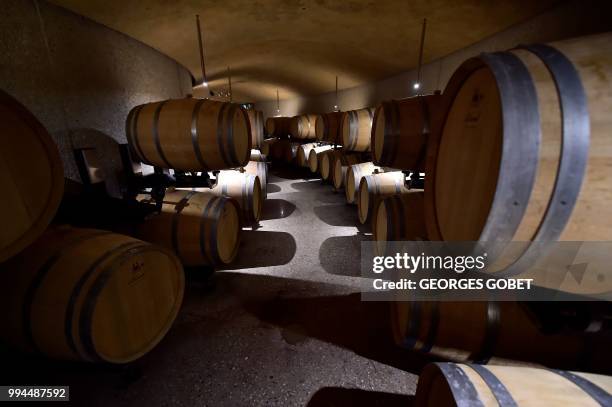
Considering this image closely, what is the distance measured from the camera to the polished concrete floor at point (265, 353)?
1987 mm

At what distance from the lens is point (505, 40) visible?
3.65 m

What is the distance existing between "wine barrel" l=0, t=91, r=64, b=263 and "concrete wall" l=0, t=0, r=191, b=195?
51.9 inches

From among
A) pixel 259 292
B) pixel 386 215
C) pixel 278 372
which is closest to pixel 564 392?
pixel 278 372

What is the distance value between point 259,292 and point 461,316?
2.22m

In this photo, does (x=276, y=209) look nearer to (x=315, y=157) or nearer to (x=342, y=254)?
(x=342, y=254)

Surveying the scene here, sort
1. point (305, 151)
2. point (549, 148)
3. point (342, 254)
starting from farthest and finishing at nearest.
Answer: point (305, 151) < point (342, 254) < point (549, 148)

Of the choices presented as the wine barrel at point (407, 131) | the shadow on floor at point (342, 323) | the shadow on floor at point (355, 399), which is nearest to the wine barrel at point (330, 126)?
the wine barrel at point (407, 131)

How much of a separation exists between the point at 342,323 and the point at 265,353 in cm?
84

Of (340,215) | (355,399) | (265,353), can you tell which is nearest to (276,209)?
(340,215)

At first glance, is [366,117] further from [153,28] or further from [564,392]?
[564,392]

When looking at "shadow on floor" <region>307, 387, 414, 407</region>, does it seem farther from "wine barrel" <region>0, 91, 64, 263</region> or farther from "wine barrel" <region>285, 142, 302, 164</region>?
"wine barrel" <region>285, 142, 302, 164</region>

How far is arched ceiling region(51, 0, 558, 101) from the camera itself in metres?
3.41

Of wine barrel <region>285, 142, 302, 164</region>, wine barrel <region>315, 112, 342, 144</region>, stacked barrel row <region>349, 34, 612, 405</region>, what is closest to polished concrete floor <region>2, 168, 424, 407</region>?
stacked barrel row <region>349, 34, 612, 405</region>

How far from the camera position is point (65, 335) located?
161cm
